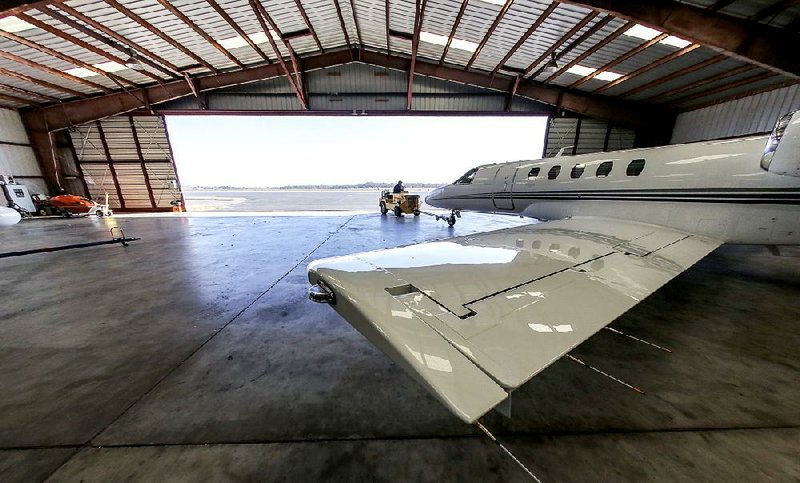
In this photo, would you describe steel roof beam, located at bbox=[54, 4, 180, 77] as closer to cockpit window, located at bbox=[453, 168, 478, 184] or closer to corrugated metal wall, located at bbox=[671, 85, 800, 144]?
cockpit window, located at bbox=[453, 168, 478, 184]

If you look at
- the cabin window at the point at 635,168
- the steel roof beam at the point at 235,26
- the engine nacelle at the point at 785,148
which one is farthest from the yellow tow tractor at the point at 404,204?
the engine nacelle at the point at 785,148

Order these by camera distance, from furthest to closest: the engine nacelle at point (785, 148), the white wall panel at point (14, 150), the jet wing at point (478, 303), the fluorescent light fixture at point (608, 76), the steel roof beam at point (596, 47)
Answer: the white wall panel at point (14, 150) < the fluorescent light fixture at point (608, 76) < the steel roof beam at point (596, 47) < the engine nacelle at point (785, 148) < the jet wing at point (478, 303)

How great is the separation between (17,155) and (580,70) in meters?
35.4

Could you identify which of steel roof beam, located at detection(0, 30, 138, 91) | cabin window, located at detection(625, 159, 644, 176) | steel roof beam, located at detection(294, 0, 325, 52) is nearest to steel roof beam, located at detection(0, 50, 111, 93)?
steel roof beam, located at detection(0, 30, 138, 91)

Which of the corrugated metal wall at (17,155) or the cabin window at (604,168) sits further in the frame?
the corrugated metal wall at (17,155)

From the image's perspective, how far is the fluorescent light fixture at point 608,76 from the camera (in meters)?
14.0

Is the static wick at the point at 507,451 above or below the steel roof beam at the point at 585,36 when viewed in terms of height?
below

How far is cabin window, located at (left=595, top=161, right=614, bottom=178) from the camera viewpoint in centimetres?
588

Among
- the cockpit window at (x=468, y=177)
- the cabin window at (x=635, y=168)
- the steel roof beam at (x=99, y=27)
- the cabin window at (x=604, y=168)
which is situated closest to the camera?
the cabin window at (x=635, y=168)

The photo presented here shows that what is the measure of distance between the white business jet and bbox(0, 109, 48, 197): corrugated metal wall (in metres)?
29.0

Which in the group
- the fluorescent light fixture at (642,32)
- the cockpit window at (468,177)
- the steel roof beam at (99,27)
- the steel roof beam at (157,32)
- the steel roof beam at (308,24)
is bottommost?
the cockpit window at (468,177)

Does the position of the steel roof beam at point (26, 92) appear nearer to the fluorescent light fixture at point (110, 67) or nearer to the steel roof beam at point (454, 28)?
the fluorescent light fixture at point (110, 67)

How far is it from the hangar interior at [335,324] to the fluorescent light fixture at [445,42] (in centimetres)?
17

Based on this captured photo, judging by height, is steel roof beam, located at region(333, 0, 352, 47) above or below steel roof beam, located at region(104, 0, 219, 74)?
above
